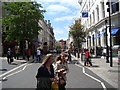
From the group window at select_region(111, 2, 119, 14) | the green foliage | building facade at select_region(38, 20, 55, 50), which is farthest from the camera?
building facade at select_region(38, 20, 55, 50)

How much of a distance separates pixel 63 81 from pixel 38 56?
729 inches

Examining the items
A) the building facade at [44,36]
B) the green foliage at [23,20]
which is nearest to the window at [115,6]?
the green foliage at [23,20]

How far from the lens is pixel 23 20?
Result: 91.1 ft

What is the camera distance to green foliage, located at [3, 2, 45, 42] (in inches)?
1091

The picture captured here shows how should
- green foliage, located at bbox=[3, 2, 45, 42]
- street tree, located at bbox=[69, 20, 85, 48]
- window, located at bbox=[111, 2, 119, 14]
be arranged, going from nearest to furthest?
window, located at bbox=[111, 2, 119, 14]
green foliage, located at bbox=[3, 2, 45, 42]
street tree, located at bbox=[69, 20, 85, 48]

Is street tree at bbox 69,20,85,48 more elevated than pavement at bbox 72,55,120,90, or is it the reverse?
street tree at bbox 69,20,85,48

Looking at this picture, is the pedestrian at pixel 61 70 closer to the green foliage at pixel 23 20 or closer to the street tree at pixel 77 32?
the green foliage at pixel 23 20

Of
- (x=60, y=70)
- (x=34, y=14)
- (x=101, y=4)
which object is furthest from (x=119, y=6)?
(x=60, y=70)

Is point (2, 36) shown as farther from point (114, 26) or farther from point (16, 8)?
point (114, 26)

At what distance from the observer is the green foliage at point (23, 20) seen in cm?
2770

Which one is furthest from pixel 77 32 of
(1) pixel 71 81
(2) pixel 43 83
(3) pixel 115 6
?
(2) pixel 43 83

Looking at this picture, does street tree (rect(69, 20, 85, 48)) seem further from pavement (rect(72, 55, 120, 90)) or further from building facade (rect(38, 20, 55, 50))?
pavement (rect(72, 55, 120, 90))

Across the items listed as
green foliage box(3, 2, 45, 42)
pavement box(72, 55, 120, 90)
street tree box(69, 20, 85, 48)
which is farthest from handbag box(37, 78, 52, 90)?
street tree box(69, 20, 85, 48)

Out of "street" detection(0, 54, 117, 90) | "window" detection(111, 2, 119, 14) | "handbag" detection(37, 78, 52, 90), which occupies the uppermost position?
"window" detection(111, 2, 119, 14)
